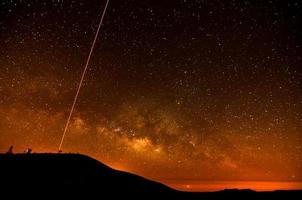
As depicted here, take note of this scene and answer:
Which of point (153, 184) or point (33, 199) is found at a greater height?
point (153, 184)

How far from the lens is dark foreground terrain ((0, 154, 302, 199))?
1939 centimetres

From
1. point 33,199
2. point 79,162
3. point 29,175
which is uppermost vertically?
point 79,162

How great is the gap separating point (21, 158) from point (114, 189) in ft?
26.9

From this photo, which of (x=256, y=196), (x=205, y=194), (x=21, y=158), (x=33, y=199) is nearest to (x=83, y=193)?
(x=33, y=199)

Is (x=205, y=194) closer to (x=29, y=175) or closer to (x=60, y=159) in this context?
(x=60, y=159)

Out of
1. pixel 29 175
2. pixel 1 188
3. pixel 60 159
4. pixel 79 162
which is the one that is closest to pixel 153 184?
pixel 79 162

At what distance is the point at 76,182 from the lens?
2178cm

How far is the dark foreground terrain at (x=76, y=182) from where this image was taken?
63.6 feet

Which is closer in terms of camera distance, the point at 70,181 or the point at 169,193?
the point at 70,181

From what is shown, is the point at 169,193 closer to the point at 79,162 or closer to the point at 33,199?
the point at 79,162

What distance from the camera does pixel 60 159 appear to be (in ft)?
Result: 84.3

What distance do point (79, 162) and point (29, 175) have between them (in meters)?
5.29

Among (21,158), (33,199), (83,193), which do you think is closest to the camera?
(33,199)

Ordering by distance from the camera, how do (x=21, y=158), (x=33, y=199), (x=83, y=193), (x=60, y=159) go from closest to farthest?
(x=33, y=199) < (x=83, y=193) < (x=21, y=158) < (x=60, y=159)
